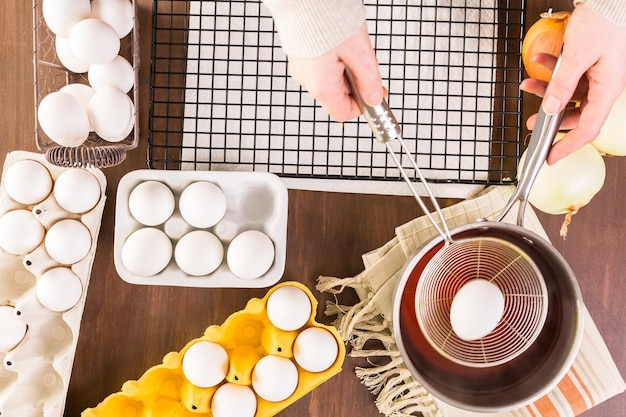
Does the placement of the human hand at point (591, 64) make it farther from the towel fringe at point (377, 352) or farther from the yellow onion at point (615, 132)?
the towel fringe at point (377, 352)

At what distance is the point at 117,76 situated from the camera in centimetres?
69

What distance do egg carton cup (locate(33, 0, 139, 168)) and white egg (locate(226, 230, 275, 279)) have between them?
17cm

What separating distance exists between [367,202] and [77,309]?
0.41m

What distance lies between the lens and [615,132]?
69 centimetres

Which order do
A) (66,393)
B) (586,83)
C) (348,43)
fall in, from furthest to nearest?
(66,393)
(586,83)
(348,43)

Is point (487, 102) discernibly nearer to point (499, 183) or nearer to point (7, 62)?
point (499, 183)

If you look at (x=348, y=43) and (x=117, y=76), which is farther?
(x=117, y=76)

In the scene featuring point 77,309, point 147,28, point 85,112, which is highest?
point 147,28

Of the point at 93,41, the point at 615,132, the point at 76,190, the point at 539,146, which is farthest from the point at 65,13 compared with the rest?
the point at 615,132

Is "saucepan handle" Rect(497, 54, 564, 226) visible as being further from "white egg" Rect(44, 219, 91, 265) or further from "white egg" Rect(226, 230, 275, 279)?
"white egg" Rect(44, 219, 91, 265)

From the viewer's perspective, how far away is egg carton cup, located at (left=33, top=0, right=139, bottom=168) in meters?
0.63

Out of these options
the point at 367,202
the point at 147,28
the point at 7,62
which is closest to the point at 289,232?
the point at 367,202

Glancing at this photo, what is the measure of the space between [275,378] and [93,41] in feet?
1.48

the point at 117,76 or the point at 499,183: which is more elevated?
the point at 117,76
